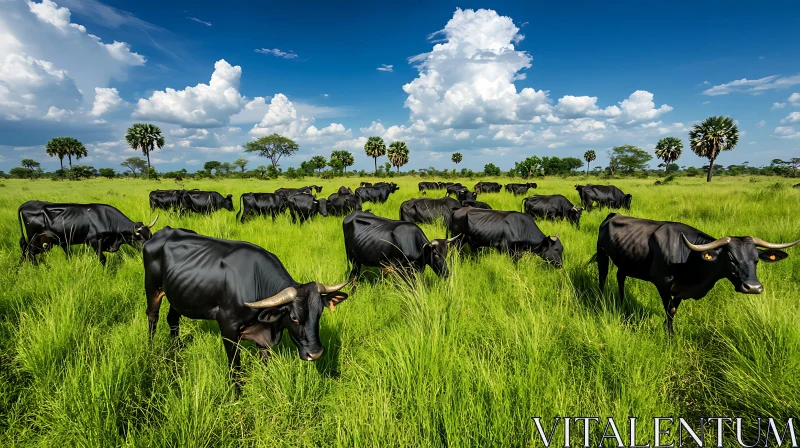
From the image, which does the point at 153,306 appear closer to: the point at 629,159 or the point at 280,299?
the point at 280,299

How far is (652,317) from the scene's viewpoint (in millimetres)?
4113

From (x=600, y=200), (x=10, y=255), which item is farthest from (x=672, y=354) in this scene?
(x=600, y=200)

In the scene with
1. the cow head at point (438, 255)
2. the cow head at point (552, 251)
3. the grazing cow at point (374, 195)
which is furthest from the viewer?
the grazing cow at point (374, 195)

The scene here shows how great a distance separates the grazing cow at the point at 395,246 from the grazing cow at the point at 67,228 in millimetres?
5057

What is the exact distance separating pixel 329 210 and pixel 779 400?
46.5 ft

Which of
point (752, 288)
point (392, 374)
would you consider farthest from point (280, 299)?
point (752, 288)

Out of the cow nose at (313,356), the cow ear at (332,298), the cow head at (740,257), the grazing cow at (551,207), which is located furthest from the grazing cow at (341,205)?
the cow head at (740,257)

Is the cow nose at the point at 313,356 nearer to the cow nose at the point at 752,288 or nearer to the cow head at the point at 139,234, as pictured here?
the cow nose at the point at 752,288

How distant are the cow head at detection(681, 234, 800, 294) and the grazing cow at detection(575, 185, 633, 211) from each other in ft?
44.2

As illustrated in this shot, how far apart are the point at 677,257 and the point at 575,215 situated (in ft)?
28.9

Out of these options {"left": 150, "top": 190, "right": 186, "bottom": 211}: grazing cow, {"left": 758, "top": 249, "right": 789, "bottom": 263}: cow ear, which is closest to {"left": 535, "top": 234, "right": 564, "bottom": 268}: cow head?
{"left": 758, "top": 249, "right": 789, "bottom": 263}: cow ear

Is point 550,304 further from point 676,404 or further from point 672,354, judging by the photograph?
point 676,404

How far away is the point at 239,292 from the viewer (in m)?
3.05

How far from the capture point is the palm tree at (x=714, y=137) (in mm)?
42875
